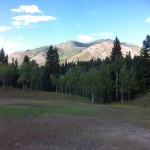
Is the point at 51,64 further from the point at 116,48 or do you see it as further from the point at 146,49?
the point at 146,49

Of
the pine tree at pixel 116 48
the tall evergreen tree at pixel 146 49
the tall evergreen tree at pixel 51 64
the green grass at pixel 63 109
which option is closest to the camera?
the green grass at pixel 63 109

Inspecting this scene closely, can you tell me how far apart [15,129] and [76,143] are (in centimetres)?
748

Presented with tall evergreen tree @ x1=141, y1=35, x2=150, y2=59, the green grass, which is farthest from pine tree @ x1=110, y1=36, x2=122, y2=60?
the green grass

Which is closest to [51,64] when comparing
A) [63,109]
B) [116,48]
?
[116,48]

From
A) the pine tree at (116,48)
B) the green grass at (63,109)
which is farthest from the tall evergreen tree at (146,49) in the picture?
the green grass at (63,109)

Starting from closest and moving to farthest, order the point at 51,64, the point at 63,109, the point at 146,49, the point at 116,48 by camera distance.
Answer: the point at 63,109, the point at 146,49, the point at 116,48, the point at 51,64

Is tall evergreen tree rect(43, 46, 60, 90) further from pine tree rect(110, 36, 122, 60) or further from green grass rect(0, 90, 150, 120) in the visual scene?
green grass rect(0, 90, 150, 120)

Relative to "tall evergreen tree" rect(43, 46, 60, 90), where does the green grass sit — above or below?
below

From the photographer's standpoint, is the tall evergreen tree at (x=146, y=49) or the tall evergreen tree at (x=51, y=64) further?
the tall evergreen tree at (x=51, y=64)

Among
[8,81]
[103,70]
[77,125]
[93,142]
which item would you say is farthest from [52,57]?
[93,142]

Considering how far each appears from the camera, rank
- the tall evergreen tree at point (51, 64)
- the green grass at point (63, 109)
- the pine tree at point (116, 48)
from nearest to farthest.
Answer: the green grass at point (63, 109) < the pine tree at point (116, 48) < the tall evergreen tree at point (51, 64)

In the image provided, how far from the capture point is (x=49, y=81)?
154 metres

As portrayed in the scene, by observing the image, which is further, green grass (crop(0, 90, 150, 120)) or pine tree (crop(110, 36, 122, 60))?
pine tree (crop(110, 36, 122, 60))

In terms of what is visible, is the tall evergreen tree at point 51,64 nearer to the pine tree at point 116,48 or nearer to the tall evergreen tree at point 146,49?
the pine tree at point 116,48
